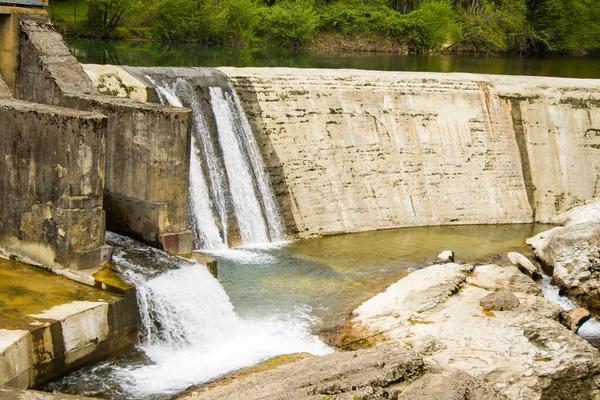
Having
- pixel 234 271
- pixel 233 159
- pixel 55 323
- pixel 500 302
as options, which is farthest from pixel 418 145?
pixel 55 323

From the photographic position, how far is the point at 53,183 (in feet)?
37.5

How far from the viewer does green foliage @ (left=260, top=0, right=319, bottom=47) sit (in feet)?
131

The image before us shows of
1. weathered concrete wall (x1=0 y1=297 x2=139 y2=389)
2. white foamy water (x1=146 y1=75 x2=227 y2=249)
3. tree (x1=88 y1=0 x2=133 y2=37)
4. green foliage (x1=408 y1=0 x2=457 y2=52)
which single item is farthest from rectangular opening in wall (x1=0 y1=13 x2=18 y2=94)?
green foliage (x1=408 y1=0 x2=457 y2=52)

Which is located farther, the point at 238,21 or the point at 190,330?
the point at 238,21

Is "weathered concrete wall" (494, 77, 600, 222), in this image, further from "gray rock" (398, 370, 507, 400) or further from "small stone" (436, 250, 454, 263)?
"gray rock" (398, 370, 507, 400)

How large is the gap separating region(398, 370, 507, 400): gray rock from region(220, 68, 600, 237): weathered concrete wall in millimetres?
8888

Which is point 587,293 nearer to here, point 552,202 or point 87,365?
point 552,202

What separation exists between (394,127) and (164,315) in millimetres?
9696

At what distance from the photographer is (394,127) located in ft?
63.9

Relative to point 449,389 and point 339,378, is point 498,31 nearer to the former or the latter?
point 449,389

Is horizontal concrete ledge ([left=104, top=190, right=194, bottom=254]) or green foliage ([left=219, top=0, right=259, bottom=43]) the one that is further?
green foliage ([left=219, top=0, right=259, bottom=43])

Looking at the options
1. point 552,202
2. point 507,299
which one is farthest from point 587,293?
point 552,202

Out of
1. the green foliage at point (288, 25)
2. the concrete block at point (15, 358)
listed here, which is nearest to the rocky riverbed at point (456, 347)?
the concrete block at point (15, 358)

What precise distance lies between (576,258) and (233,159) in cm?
667
